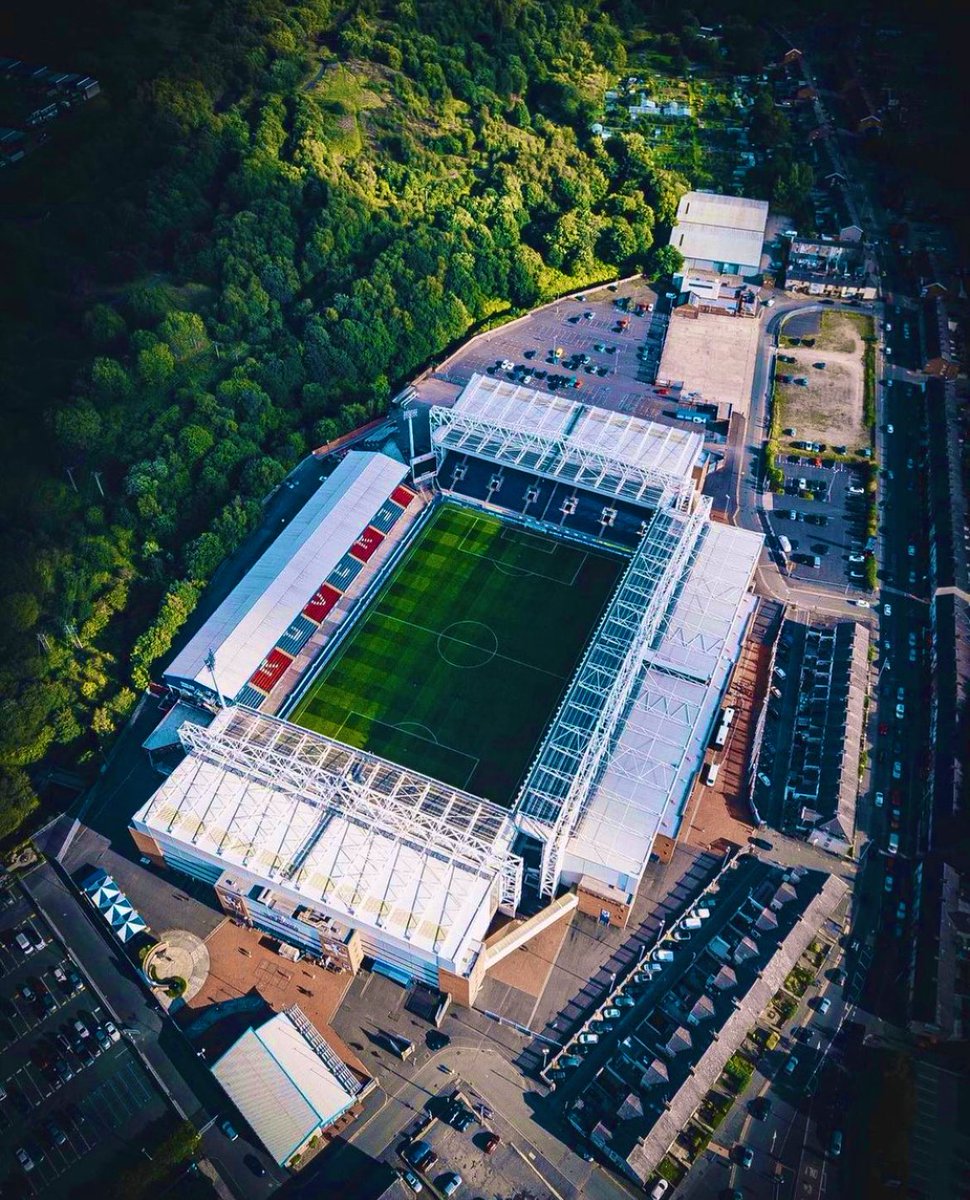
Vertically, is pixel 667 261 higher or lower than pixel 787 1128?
higher

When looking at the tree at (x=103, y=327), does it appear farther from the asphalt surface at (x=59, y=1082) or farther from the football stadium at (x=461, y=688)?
the asphalt surface at (x=59, y=1082)

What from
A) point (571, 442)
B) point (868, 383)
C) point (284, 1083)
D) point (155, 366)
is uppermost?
point (868, 383)

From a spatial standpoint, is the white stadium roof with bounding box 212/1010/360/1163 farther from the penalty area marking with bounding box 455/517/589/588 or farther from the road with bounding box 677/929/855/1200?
the penalty area marking with bounding box 455/517/589/588

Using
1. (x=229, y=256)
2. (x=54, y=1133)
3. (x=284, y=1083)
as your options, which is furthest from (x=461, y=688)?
(x=229, y=256)

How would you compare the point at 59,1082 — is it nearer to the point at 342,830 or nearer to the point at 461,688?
the point at 342,830

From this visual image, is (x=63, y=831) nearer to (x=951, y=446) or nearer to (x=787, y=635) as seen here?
(x=787, y=635)

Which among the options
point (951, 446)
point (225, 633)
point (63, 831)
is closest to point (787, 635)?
point (951, 446)

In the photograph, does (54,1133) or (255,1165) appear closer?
(255,1165)
